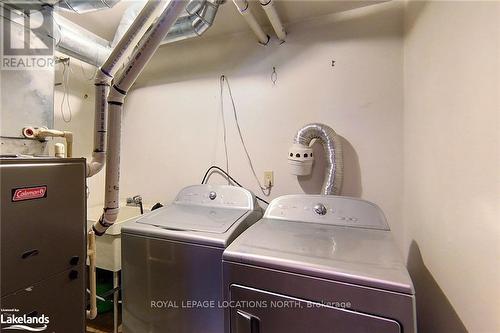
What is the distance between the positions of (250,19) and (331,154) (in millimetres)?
1039

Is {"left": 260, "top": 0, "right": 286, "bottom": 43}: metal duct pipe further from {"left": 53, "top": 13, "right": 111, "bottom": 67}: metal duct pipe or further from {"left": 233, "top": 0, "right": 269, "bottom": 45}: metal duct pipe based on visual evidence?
{"left": 53, "top": 13, "right": 111, "bottom": 67}: metal duct pipe

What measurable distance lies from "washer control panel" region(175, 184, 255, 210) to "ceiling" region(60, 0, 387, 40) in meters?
1.31

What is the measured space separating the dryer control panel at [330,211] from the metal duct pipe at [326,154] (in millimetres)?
207

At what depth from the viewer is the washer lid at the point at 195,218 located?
49.8 inches

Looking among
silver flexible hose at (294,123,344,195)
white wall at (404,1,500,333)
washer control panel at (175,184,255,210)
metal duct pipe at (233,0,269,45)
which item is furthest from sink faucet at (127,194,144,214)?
white wall at (404,1,500,333)

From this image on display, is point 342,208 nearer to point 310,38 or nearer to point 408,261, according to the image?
point 408,261

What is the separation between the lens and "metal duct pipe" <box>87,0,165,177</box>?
1.11m

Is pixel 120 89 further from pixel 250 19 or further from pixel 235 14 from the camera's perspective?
pixel 235 14

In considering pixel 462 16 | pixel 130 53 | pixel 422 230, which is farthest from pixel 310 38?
pixel 422 230

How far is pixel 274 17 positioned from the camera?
59.4 inches

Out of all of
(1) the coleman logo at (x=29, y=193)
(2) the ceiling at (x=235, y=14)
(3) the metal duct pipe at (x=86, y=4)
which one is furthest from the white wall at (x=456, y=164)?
(3) the metal duct pipe at (x=86, y=4)

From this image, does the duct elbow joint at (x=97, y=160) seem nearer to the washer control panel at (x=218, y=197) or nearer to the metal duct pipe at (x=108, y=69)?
the metal duct pipe at (x=108, y=69)

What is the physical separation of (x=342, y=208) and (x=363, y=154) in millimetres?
529

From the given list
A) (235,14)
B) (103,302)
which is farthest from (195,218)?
(235,14)
